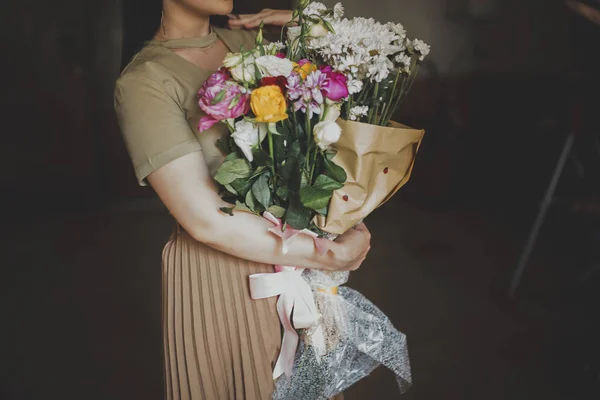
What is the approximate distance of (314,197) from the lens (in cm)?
113

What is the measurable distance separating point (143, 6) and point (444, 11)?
3.45 meters

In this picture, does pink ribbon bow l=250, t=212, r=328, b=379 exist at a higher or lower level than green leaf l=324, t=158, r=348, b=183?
lower

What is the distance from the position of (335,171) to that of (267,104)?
205 millimetres

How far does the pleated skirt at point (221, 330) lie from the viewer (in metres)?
1.34

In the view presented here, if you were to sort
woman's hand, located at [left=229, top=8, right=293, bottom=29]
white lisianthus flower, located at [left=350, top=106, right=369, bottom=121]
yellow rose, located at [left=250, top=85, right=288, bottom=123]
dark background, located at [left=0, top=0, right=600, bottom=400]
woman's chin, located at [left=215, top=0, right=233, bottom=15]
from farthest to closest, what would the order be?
dark background, located at [left=0, top=0, right=600, bottom=400], woman's hand, located at [left=229, top=8, right=293, bottom=29], woman's chin, located at [left=215, top=0, right=233, bottom=15], white lisianthus flower, located at [left=350, top=106, right=369, bottom=121], yellow rose, located at [left=250, top=85, right=288, bottom=123]

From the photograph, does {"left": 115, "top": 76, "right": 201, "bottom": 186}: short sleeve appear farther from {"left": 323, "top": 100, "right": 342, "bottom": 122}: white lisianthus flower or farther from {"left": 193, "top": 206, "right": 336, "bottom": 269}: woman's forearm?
{"left": 323, "top": 100, "right": 342, "bottom": 122}: white lisianthus flower

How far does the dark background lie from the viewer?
3057 mm

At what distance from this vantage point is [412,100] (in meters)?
4.53

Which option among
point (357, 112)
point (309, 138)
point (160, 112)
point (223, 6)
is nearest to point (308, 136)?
point (309, 138)

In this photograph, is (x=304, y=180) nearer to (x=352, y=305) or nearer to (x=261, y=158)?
(x=261, y=158)

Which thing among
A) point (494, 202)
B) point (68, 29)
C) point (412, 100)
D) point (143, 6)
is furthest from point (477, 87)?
point (143, 6)

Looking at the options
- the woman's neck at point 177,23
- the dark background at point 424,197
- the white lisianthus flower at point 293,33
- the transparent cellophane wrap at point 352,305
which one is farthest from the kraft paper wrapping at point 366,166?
the dark background at point 424,197

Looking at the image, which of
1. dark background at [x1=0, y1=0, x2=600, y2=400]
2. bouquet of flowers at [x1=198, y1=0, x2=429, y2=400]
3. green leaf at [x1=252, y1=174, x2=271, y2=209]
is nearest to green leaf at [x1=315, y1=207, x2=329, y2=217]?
bouquet of flowers at [x1=198, y1=0, x2=429, y2=400]

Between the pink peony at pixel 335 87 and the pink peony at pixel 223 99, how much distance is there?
5.9 inches
